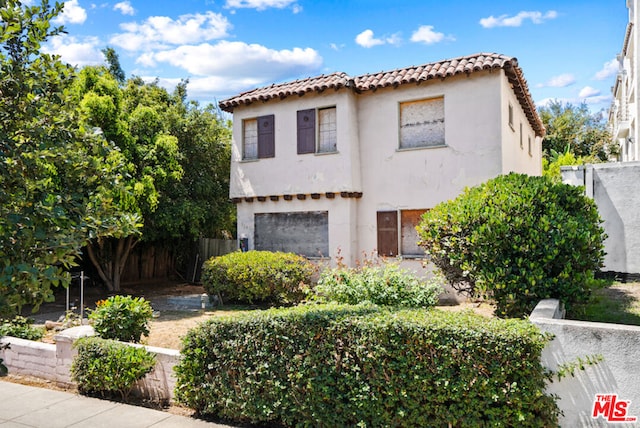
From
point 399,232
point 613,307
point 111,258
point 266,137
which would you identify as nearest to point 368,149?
point 399,232

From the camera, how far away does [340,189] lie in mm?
14094

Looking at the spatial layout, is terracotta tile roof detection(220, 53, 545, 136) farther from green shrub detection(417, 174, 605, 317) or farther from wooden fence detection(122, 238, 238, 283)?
wooden fence detection(122, 238, 238, 283)

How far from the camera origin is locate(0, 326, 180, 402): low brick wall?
22.7 feet

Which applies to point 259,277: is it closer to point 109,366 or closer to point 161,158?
point 161,158

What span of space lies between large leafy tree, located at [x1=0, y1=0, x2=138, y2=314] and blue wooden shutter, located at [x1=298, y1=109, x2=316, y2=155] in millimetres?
10358

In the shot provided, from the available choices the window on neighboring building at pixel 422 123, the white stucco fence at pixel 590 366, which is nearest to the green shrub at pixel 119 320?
the white stucco fence at pixel 590 366

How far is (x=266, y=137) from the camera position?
609 inches

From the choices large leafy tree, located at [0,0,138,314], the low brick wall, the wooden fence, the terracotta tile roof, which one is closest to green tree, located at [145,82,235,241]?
the wooden fence

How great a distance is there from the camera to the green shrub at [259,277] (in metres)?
13.0

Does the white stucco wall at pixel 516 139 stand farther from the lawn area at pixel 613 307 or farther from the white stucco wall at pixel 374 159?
the lawn area at pixel 613 307

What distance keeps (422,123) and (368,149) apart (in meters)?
1.66

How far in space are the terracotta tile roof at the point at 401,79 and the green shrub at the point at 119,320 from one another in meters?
8.54

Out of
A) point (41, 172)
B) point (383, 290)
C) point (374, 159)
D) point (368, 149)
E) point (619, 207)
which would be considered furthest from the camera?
point (368, 149)

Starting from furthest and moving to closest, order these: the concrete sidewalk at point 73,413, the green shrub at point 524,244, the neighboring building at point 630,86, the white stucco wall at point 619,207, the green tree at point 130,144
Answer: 1. the neighboring building at point 630,86
2. the green tree at point 130,144
3. the white stucco wall at point 619,207
4. the green shrub at point 524,244
5. the concrete sidewalk at point 73,413
